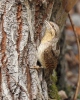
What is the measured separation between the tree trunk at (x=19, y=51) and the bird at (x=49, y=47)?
8 cm

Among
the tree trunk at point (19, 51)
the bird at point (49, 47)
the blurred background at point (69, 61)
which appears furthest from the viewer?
the blurred background at point (69, 61)

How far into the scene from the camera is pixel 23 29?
3.85 m

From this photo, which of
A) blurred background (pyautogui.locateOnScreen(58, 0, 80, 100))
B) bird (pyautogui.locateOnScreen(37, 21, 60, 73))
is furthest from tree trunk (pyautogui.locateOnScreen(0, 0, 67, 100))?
blurred background (pyautogui.locateOnScreen(58, 0, 80, 100))

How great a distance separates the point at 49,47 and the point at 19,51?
1.02ft

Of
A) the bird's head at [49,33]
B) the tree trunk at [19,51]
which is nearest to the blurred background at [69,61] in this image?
the bird's head at [49,33]

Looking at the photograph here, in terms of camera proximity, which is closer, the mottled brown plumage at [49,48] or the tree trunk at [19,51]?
the tree trunk at [19,51]

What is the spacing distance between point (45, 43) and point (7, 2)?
0.57 m

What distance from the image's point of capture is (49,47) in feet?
12.6

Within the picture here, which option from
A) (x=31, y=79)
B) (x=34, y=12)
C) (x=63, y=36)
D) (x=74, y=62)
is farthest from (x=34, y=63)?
(x=74, y=62)

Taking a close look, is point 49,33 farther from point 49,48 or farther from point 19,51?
point 19,51

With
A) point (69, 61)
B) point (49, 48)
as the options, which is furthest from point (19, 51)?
point (69, 61)

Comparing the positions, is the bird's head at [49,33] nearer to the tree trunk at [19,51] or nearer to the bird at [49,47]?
the bird at [49,47]

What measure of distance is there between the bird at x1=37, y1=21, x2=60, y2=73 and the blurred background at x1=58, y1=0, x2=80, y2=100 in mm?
1423

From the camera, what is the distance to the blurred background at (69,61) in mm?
5445
